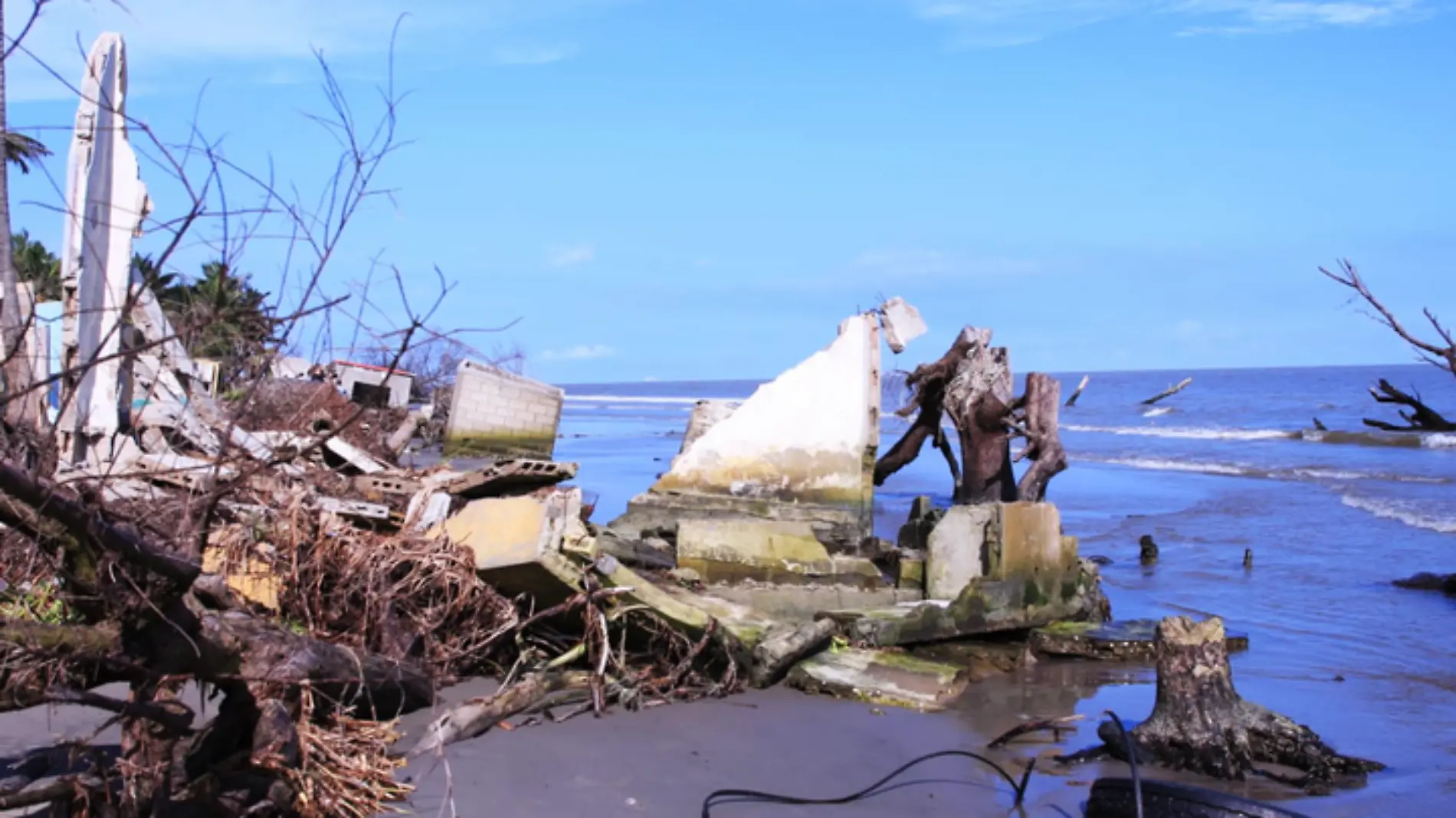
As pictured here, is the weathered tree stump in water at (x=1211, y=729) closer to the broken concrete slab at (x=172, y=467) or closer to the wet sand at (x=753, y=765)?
the wet sand at (x=753, y=765)

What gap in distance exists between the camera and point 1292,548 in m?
16.3

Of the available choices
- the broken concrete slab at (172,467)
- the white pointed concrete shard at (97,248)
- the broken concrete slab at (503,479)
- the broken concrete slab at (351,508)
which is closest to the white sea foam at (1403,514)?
the broken concrete slab at (503,479)

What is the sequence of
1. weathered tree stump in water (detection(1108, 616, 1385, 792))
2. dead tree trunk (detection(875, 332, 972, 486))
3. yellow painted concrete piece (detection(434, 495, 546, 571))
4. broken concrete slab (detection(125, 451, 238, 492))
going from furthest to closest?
dead tree trunk (detection(875, 332, 972, 486)), yellow painted concrete piece (detection(434, 495, 546, 571)), broken concrete slab (detection(125, 451, 238, 492)), weathered tree stump in water (detection(1108, 616, 1385, 792))

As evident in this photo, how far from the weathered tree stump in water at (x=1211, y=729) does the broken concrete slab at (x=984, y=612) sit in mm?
2189

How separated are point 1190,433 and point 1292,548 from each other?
31.7 meters

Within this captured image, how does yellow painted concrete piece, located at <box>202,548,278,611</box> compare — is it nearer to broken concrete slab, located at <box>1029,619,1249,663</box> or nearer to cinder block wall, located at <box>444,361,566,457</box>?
broken concrete slab, located at <box>1029,619,1249,663</box>

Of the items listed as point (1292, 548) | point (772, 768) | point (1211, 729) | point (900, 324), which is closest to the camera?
point (772, 768)

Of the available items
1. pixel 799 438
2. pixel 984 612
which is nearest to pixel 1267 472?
pixel 799 438

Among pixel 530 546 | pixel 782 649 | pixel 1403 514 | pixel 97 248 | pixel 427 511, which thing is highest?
pixel 97 248

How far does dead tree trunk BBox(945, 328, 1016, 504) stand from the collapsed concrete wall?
12.2 feet

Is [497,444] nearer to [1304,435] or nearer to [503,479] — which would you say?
[503,479]

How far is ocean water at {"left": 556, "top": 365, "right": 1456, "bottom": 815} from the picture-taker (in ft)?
25.0

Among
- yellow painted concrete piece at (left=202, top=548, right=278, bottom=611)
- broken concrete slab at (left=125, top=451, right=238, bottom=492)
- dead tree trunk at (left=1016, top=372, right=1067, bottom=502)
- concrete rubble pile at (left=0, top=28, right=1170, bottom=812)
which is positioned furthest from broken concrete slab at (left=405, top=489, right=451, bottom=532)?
dead tree trunk at (left=1016, top=372, right=1067, bottom=502)

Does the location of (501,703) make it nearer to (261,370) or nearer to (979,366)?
(261,370)
